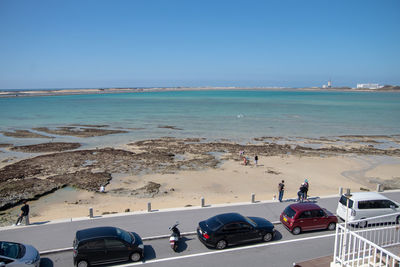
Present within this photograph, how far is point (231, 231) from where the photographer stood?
12.4 metres

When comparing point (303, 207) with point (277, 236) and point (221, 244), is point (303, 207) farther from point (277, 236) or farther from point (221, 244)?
point (221, 244)

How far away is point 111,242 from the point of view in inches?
431

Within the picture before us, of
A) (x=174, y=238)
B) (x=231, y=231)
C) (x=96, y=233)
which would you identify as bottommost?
(x=174, y=238)

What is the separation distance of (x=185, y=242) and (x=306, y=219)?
5922 mm

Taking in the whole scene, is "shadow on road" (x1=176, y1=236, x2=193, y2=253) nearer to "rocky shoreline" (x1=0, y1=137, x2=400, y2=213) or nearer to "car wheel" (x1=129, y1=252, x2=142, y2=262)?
"car wheel" (x1=129, y1=252, x2=142, y2=262)

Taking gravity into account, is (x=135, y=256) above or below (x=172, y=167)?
above

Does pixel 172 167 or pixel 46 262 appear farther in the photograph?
pixel 172 167

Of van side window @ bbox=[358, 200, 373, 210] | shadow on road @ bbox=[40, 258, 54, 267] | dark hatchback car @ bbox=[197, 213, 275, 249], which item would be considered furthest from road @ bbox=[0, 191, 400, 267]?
van side window @ bbox=[358, 200, 373, 210]

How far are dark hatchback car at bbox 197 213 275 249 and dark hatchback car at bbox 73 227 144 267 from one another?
286 cm

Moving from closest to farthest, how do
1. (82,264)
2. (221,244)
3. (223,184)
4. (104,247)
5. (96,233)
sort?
(82,264), (104,247), (96,233), (221,244), (223,184)

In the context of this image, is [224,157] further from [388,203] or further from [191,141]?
[388,203]

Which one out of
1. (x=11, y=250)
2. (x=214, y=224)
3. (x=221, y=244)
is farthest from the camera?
(x=214, y=224)

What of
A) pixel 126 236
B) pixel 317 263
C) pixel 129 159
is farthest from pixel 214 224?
pixel 129 159

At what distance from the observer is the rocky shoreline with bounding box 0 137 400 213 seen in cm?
2363
